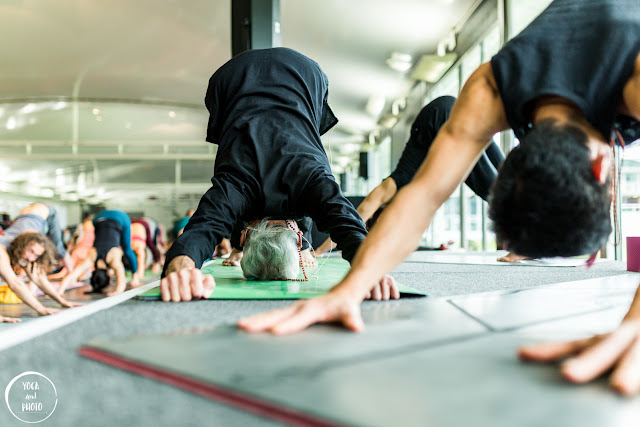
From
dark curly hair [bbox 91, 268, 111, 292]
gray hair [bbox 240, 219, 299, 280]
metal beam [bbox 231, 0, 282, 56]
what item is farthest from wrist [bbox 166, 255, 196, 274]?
dark curly hair [bbox 91, 268, 111, 292]

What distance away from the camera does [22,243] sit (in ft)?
13.1

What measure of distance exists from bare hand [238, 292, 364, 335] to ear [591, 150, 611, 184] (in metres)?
0.46

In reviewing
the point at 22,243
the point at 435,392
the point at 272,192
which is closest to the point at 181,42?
the point at 22,243

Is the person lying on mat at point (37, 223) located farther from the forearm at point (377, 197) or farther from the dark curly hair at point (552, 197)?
the dark curly hair at point (552, 197)

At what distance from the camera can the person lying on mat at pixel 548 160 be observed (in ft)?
2.40

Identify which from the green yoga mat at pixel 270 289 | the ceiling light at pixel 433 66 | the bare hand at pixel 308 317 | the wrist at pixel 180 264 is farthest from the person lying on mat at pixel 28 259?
the ceiling light at pixel 433 66

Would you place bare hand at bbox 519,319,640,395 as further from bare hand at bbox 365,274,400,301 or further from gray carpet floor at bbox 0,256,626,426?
bare hand at bbox 365,274,400,301

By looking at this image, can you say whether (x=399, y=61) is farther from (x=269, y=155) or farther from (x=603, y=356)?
(x=603, y=356)

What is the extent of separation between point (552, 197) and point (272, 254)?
1.17 metres

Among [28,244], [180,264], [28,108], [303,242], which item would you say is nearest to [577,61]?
[180,264]

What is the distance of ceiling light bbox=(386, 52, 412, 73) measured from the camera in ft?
24.3

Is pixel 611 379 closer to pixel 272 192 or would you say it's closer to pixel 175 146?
pixel 272 192

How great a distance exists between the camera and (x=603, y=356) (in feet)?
2.00

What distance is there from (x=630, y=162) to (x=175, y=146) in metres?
9.87
